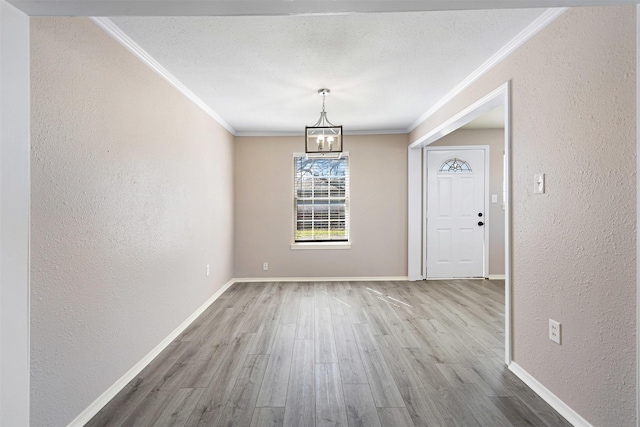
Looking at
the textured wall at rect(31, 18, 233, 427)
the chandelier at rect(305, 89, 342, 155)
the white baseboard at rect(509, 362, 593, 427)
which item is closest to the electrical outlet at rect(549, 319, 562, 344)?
the white baseboard at rect(509, 362, 593, 427)

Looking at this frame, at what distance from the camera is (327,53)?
2348mm

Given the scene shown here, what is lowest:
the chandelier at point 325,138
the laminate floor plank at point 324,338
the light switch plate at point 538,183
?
the laminate floor plank at point 324,338

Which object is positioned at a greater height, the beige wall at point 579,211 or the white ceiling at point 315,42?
the white ceiling at point 315,42

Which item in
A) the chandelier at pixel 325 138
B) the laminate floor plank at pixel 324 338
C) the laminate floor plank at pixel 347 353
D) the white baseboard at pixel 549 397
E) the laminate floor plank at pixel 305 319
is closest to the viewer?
the white baseboard at pixel 549 397

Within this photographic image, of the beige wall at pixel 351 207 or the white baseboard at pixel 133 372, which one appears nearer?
the white baseboard at pixel 133 372

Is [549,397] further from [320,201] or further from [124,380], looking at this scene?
[320,201]

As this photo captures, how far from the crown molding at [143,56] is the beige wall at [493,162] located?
141 inches

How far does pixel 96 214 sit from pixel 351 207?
11.8ft

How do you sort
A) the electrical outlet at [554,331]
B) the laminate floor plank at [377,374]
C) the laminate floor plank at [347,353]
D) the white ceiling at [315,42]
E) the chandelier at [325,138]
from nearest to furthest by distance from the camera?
the white ceiling at [315,42], the electrical outlet at [554,331], the laminate floor plank at [377,374], the laminate floor plank at [347,353], the chandelier at [325,138]

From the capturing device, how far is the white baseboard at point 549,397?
5.47ft

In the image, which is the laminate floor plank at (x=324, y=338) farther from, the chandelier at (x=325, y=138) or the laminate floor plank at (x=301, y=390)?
the chandelier at (x=325, y=138)

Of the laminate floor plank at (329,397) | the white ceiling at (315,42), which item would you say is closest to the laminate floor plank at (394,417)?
the laminate floor plank at (329,397)

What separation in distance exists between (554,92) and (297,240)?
3.84 meters

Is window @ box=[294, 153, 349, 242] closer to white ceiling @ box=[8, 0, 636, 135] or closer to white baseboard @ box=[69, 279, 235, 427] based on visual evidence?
white ceiling @ box=[8, 0, 636, 135]
